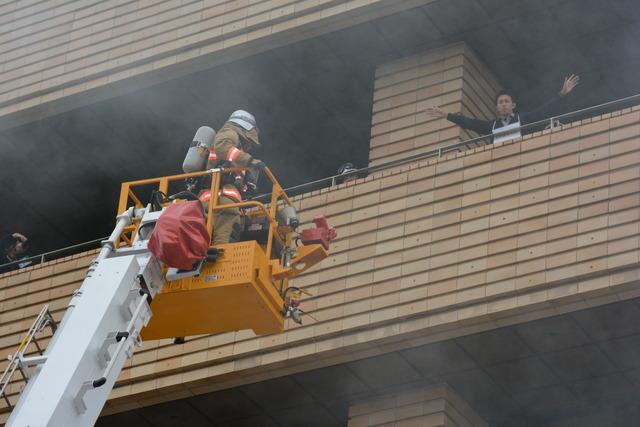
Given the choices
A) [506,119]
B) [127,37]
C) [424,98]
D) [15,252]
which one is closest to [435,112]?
[424,98]

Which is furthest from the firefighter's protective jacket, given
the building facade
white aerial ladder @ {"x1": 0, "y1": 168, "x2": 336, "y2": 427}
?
the building facade

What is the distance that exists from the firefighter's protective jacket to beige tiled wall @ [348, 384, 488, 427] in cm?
424

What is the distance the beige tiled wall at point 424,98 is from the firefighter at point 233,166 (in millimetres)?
4750

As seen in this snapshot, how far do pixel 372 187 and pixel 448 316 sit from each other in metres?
2.33

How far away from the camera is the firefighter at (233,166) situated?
48.7 feet

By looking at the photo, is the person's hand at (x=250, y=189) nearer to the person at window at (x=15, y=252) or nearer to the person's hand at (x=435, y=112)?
the person's hand at (x=435, y=112)

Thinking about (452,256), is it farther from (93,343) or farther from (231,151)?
(93,343)

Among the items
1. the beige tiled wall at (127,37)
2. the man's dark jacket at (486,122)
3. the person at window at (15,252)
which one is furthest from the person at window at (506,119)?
the person at window at (15,252)

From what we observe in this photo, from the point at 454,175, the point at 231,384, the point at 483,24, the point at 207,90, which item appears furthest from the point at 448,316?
the point at 207,90

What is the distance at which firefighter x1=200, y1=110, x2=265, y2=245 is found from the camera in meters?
14.8

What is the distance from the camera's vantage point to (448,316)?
56.7 feet

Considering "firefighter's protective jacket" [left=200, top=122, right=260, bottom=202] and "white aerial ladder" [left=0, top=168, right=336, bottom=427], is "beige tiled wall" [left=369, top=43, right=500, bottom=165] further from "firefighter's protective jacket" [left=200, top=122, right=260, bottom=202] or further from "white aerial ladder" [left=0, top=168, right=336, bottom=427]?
"white aerial ladder" [left=0, top=168, right=336, bottom=427]

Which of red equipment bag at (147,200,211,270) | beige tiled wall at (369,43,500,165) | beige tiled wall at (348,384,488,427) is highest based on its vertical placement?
beige tiled wall at (369,43,500,165)

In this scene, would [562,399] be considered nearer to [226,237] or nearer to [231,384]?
[231,384]
